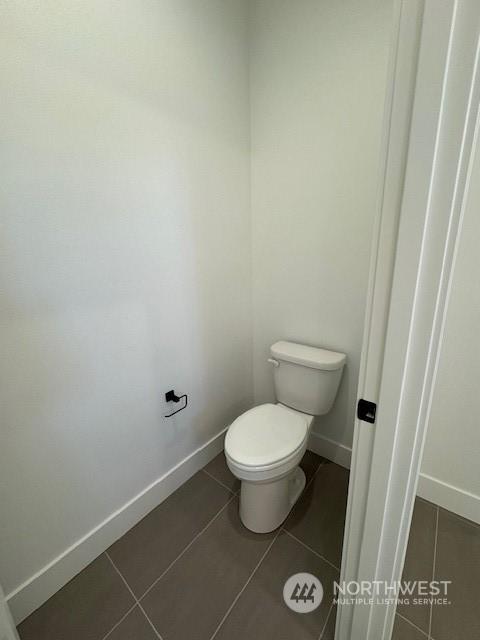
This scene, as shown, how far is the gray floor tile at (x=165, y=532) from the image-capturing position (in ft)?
3.72

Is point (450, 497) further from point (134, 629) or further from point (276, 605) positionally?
point (134, 629)

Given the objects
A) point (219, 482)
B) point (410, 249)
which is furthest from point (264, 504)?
point (410, 249)

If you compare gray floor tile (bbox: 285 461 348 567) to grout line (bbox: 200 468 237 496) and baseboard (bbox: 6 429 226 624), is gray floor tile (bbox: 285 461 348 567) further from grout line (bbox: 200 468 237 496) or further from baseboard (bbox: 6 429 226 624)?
baseboard (bbox: 6 429 226 624)

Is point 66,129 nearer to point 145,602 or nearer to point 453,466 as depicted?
point 145,602

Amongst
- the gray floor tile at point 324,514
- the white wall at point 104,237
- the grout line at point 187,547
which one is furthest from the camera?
the gray floor tile at point 324,514

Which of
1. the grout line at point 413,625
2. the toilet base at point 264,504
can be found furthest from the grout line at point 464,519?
the toilet base at point 264,504

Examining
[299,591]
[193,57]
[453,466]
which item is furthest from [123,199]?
[453,466]

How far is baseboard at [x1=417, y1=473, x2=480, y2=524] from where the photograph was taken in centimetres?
128

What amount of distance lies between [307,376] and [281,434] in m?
0.33

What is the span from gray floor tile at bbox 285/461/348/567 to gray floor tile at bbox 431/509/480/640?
361mm

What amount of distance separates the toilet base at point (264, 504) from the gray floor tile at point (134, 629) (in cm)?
49

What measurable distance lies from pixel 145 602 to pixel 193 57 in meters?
2.20

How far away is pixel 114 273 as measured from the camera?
1.06 m

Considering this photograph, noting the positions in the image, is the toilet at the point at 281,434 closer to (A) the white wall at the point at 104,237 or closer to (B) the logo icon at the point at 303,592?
(B) the logo icon at the point at 303,592
